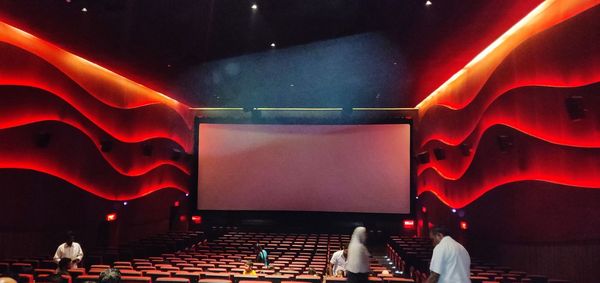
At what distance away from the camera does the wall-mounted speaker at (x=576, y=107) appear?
24.2 feet

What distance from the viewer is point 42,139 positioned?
10.8m

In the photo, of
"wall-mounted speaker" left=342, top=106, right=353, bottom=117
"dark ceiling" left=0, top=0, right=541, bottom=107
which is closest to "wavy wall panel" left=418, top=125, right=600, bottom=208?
"dark ceiling" left=0, top=0, right=541, bottom=107

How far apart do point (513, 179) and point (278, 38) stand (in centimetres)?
631

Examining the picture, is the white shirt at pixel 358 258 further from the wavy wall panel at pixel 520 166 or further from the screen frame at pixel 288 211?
the screen frame at pixel 288 211

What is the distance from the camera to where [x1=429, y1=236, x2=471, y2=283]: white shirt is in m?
3.99

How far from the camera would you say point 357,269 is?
4.59 meters

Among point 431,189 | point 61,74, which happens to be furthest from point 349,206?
point 61,74

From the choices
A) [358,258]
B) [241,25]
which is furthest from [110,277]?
[241,25]

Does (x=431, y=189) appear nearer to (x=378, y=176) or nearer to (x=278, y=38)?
(x=378, y=176)

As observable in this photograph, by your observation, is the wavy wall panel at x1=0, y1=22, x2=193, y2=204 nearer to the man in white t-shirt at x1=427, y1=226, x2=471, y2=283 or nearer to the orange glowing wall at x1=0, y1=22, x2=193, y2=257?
the orange glowing wall at x1=0, y1=22, x2=193, y2=257

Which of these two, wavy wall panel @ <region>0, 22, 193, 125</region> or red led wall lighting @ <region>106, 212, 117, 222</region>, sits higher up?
wavy wall panel @ <region>0, 22, 193, 125</region>

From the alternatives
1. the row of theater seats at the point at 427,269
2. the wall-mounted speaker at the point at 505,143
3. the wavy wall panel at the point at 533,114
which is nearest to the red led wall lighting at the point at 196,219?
the row of theater seats at the point at 427,269

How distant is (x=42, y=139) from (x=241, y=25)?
539 cm

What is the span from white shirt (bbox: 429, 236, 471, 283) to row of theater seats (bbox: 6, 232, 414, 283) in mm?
2433
